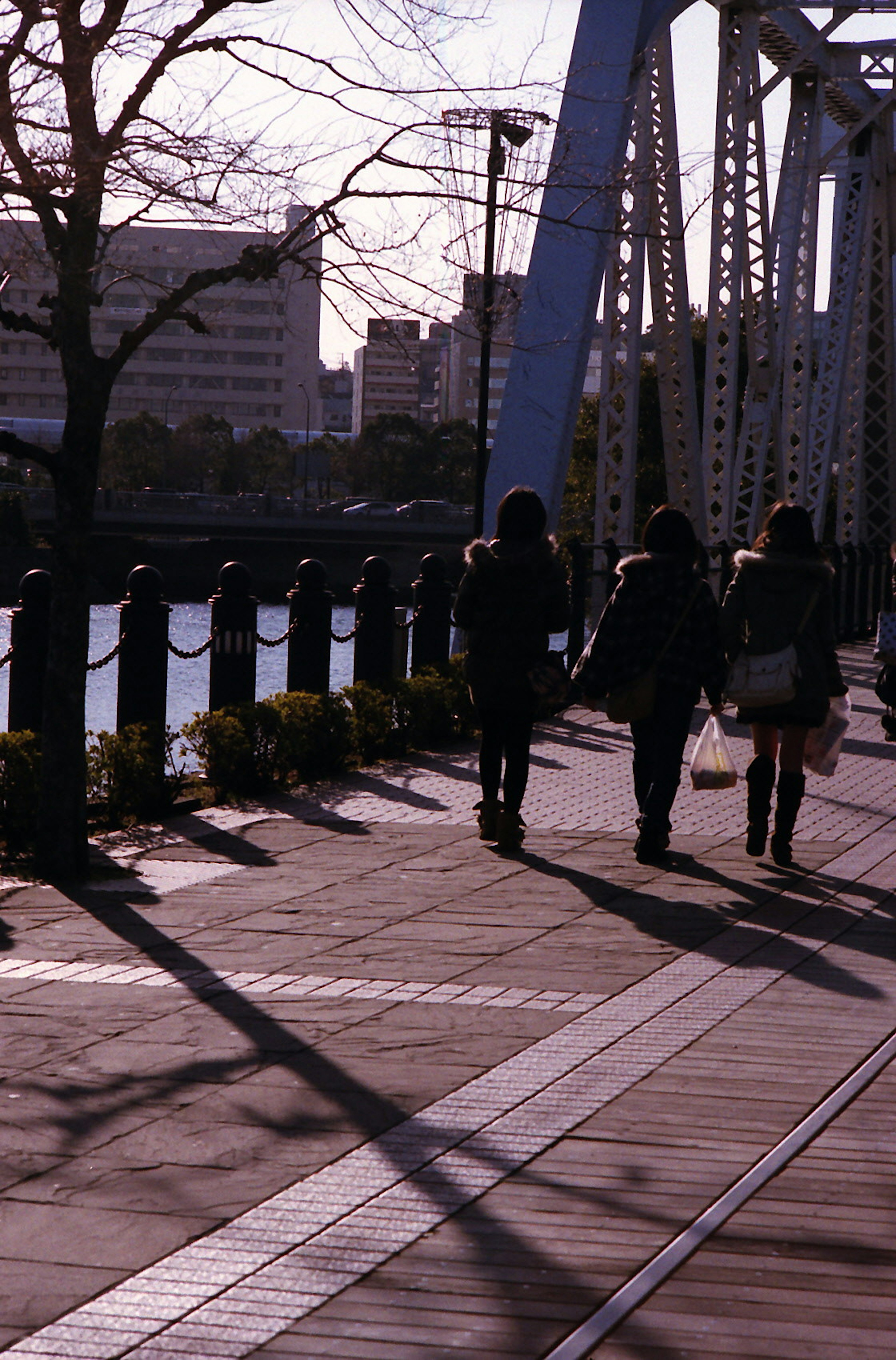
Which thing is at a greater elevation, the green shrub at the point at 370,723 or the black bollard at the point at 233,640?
the black bollard at the point at 233,640

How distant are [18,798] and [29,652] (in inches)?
49.5

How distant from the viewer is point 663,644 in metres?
8.16

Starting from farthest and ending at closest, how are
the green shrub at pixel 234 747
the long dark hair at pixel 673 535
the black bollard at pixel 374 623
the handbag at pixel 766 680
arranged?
the black bollard at pixel 374 623, the green shrub at pixel 234 747, the long dark hair at pixel 673 535, the handbag at pixel 766 680

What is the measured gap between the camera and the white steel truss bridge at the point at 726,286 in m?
14.1

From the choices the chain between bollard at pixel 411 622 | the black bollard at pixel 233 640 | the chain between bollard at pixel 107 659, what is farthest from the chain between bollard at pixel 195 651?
the chain between bollard at pixel 411 622

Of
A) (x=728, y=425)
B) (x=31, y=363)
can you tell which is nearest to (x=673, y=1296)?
(x=728, y=425)

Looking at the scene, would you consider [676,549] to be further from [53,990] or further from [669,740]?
[53,990]

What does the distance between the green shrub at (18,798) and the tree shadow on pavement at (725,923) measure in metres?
2.23

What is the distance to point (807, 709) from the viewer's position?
813 cm

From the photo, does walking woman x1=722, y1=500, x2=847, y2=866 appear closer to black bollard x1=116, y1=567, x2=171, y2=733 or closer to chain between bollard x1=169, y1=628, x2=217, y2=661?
black bollard x1=116, y1=567, x2=171, y2=733

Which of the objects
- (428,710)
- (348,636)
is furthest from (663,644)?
(348,636)

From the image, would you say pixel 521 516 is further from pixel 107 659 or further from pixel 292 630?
pixel 292 630

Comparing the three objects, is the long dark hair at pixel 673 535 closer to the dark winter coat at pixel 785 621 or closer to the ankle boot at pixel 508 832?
the dark winter coat at pixel 785 621

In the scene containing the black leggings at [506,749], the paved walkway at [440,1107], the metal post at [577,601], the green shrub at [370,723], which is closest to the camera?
the paved walkway at [440,1107]
